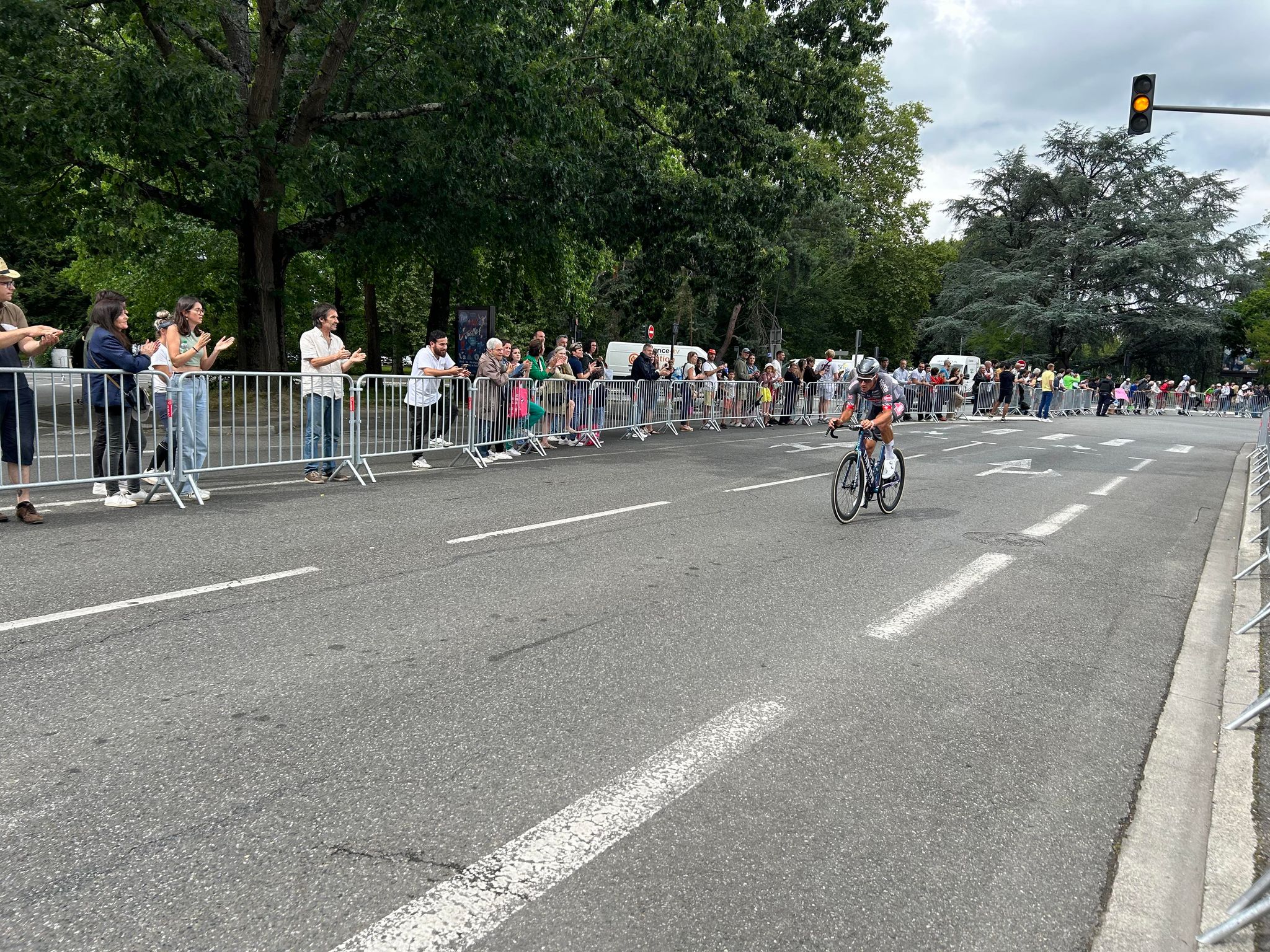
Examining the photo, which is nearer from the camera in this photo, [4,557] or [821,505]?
[4,557]

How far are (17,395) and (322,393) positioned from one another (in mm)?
3377

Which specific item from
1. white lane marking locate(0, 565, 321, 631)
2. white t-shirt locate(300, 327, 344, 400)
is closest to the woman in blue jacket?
white t-shirt locate(300, 327, 344, 400)

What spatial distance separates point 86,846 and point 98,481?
6.40 meters

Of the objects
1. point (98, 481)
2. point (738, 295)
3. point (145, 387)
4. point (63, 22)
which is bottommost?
point (98, 481)

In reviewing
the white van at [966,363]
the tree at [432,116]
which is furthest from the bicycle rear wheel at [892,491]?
the white van at [966,363]

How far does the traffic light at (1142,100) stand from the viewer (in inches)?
613

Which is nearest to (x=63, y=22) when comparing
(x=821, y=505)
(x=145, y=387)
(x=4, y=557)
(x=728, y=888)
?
(x=145, y=387)

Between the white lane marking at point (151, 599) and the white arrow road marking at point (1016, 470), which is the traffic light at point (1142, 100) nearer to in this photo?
the white arrow road marking at point (1016, 470)

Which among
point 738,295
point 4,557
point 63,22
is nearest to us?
point 4,557

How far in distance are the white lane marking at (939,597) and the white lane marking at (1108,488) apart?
5.80 m

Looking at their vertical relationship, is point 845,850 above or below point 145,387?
below

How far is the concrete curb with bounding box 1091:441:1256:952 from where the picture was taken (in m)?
2.79

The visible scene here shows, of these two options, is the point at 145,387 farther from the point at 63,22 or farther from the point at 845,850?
the point at 63,22

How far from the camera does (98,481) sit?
8.36 metres
